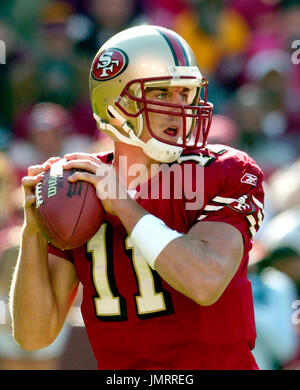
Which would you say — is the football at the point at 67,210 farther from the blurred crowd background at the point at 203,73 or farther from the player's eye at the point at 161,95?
the blurred crowd background at the point at 203,73

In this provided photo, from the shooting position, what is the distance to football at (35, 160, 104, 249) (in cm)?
242

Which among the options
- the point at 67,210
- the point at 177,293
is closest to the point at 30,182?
the point at 67,210

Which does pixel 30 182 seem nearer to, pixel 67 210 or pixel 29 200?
pixel 29 200

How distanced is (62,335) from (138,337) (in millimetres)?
1597

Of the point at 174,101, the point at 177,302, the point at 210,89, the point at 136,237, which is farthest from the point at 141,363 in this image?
the point at 210,89

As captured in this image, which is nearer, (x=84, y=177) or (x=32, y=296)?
(x=84, y=177)

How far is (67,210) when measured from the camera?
2.42 meters

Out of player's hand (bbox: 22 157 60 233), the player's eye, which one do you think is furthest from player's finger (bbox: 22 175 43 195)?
the player's eye

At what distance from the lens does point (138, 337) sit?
2.49 meters

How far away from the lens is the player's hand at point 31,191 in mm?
2543

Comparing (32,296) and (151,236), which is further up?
(151,236)

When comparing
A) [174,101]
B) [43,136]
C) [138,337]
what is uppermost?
[174,101]

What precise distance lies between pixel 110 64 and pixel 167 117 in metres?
0.30
